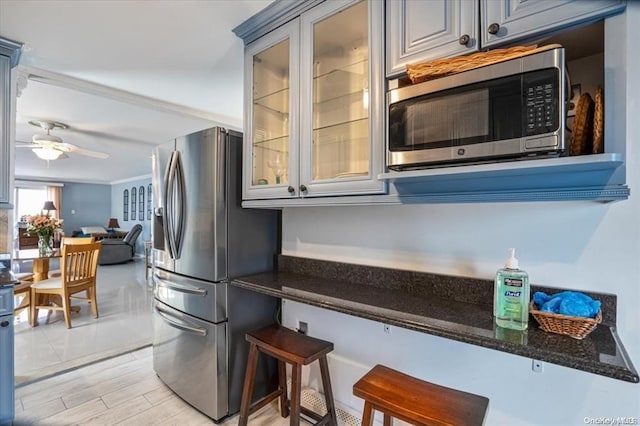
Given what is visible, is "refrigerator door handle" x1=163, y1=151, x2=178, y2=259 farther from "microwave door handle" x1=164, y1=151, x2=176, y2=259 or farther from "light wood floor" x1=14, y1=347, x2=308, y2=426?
"light wood floor" x1=14, y1=347, x2=308, y2=426

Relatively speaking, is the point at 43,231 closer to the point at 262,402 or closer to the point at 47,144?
the point at 47,144

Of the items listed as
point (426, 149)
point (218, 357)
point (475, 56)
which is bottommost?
point (218, 357)

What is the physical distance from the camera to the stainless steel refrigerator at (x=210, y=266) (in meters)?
1.93

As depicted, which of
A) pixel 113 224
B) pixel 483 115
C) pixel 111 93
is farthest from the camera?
pixel 113 224

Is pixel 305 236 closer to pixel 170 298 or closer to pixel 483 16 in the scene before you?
pixel 170 298

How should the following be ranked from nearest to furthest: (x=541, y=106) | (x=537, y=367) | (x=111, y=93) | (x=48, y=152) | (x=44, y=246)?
(x=541, y=106) < (x=537, y=367) < (x=111, y=93) < (x=48, y=152) < (x=44, y=246)

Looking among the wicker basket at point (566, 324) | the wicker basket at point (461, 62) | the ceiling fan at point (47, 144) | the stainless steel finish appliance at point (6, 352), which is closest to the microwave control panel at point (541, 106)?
the wicker basket at point (461, 62)

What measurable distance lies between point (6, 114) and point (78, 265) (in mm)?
2190

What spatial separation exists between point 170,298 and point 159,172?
93 centimetres

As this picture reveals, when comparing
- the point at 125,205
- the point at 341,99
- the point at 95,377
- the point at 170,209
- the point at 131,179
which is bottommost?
the point at 95,377

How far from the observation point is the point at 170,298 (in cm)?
222

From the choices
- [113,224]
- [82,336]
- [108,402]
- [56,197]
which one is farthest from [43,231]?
[56,197]

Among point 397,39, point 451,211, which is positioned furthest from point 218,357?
point 397,39

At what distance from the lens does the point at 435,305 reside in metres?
1.37
